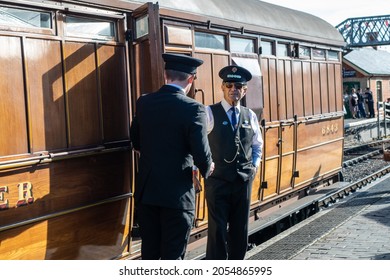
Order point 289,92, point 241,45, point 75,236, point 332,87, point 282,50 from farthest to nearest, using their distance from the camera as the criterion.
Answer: point 332,87
point 289,92
point 282,50
point 241,45
point 75,236

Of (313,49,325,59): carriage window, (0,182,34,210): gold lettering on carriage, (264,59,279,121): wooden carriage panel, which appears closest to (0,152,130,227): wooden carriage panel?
(0,182,34,210): gold lettering on carriage

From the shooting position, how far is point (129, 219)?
4852mm

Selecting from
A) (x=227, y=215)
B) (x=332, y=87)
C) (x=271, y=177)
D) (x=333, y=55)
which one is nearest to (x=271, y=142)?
(x=271, y=177)

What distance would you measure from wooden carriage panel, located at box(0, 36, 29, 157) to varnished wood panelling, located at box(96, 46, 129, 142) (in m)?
0.83

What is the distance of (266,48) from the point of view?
711cm

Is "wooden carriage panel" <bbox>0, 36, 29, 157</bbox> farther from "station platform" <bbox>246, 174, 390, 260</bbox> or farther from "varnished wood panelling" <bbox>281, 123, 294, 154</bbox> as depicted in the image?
"varnished wood panelling" <bbox>281, 123, 294, 154</bbox>

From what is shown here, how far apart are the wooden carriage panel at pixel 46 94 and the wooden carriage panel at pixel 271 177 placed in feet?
11.5

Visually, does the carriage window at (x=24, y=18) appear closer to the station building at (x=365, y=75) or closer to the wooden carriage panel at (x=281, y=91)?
the wooden carriage panel at (x=281, y=91)

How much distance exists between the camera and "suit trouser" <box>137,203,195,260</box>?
3.67 m

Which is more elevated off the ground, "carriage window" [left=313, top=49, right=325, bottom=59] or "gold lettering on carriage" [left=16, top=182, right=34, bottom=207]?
"carriage window" [left=313, top=49, right=325, bottom=59]

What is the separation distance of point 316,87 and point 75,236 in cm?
551

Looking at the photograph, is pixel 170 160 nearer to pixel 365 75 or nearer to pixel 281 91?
pixel 281 91
